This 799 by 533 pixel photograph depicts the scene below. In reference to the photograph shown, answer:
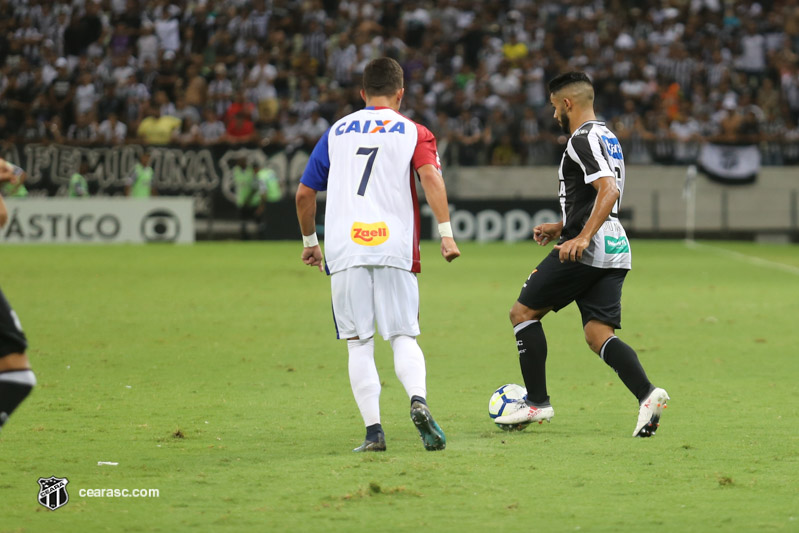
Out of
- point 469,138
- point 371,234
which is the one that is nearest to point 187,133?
point 469,138

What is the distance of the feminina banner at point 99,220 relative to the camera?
1089 inches

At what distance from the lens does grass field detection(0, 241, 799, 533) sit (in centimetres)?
Answer: 496

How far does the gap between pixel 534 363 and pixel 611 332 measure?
1.62ft

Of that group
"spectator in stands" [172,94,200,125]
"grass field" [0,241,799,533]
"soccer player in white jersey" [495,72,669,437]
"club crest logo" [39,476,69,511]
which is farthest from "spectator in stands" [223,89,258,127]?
"club crest logo" [39,476,69,511]

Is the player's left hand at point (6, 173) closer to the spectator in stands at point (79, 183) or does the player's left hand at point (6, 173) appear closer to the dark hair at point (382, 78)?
the dark hair at point (382, 78)

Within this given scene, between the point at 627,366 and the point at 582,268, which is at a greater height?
the point at 582,268

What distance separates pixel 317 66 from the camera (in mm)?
31531

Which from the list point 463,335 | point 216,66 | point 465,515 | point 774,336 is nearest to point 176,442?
point 465,515

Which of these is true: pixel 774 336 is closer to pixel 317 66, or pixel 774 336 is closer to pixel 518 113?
pixel 518 113

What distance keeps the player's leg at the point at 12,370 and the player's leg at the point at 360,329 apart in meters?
1.97

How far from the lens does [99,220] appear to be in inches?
1104

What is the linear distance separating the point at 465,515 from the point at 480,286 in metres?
13.0

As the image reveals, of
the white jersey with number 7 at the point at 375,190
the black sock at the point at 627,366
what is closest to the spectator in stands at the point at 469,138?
the black sock at the point at 627,366

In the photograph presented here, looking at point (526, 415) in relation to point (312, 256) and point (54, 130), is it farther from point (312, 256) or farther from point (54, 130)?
point (54, 130)
